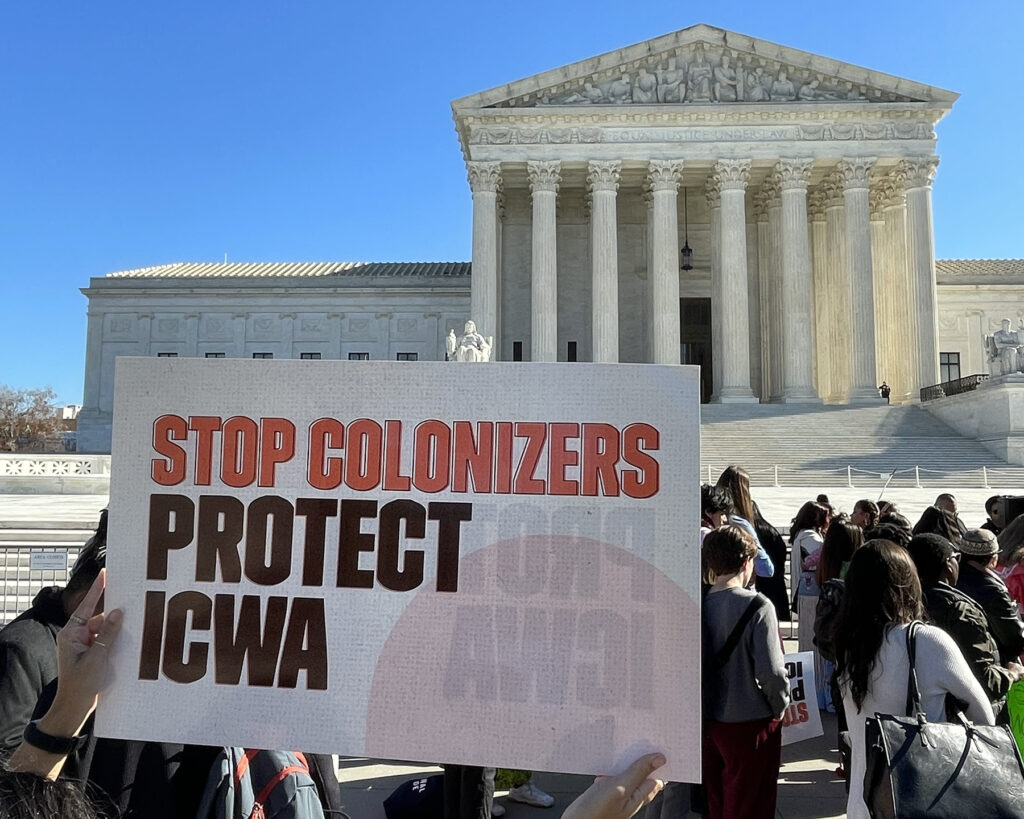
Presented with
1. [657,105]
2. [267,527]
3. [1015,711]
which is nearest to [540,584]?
[267,527]

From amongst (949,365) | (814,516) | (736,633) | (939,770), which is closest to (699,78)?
(949,365)

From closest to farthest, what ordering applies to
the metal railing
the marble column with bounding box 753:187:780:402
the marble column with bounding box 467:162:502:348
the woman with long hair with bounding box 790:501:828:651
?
1. the woman with long hair with bounding box 790:501:828:651
2. the metal railing
3. the marble column with bounding box 467:162:502:348
4. the marble column with bounding box 753:187:780:402

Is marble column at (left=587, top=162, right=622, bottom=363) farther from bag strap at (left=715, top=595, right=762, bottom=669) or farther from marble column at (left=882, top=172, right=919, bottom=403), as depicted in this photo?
bag strap at (left=715, top=595, right=762, bottom=669)

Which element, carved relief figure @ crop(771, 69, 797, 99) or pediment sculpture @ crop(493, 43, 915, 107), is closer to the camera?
carved relief figure @ crop(771, 69, 797, 99)

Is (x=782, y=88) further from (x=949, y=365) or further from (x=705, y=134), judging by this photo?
(x=949, y=365)

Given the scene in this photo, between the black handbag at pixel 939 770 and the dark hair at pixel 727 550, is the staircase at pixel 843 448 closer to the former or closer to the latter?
the dark hair at pixel 727 550

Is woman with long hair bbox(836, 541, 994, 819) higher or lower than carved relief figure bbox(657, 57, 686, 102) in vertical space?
lower

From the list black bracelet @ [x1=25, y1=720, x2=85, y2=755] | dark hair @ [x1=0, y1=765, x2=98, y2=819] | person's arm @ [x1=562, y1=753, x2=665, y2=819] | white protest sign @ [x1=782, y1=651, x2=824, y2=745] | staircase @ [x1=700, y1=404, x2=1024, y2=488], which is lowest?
white protest sign @ [x1=782, y1=651, x2=824, y2=745]

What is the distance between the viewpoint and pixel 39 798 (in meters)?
1.42

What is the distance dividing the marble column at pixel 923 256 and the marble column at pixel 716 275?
8.36 m

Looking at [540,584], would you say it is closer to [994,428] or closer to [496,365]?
[496,365]

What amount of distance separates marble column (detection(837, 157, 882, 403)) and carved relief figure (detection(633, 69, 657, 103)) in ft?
30.6

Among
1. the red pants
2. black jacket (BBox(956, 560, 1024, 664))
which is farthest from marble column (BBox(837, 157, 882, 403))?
the red pants

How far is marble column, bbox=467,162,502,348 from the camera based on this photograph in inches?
1433
